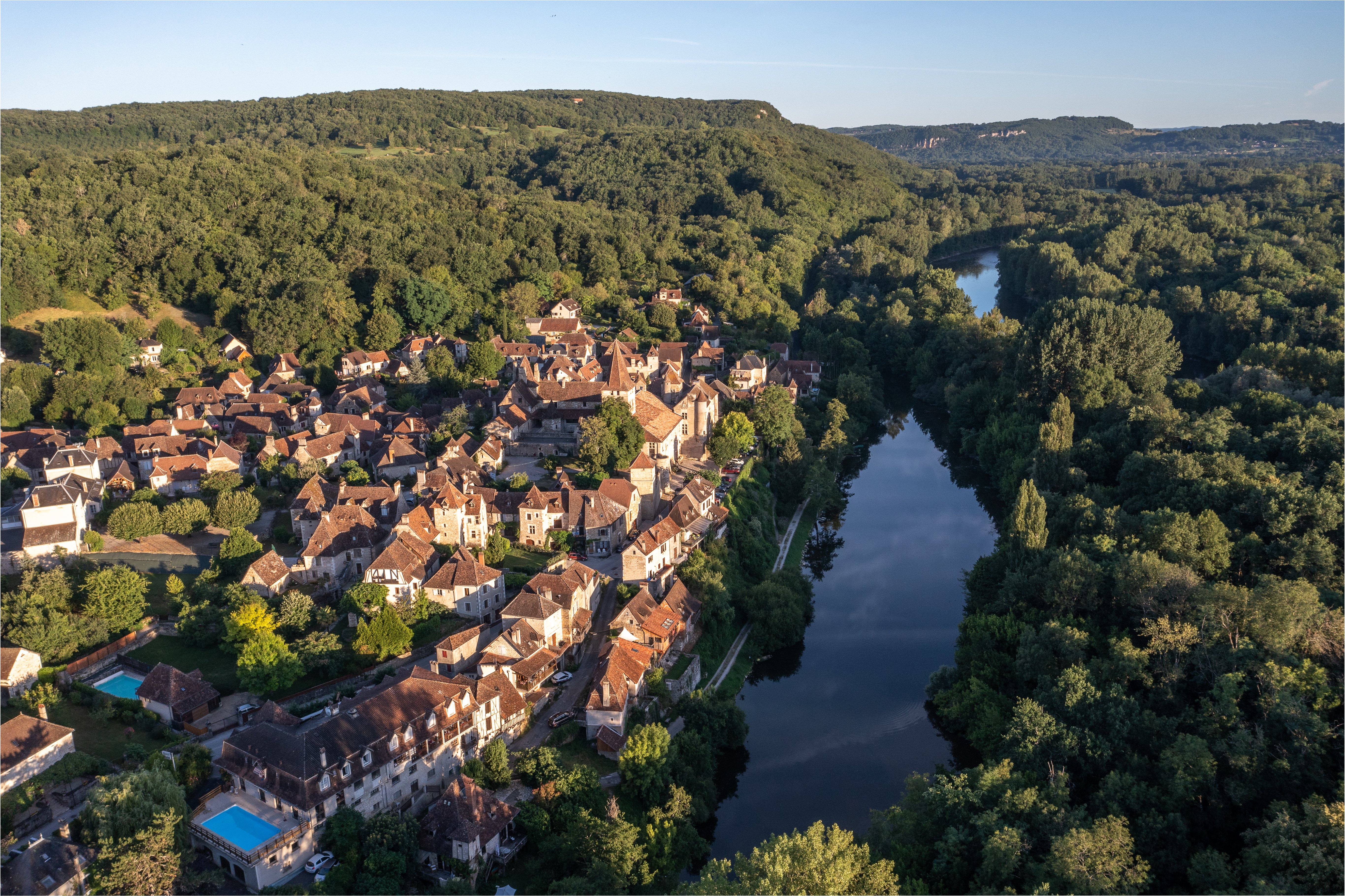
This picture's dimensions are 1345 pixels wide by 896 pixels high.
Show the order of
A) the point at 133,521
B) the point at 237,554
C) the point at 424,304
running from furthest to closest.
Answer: the point at 424,304, the point at 133,521, the point at 237,554

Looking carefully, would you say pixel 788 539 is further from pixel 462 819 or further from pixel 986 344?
pixel 986 344

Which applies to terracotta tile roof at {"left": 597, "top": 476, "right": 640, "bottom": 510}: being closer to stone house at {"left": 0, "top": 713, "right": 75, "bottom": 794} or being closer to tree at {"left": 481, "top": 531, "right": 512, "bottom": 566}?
tree at {"left": 481, "top": 531, "right": 512, "bottom": 566}

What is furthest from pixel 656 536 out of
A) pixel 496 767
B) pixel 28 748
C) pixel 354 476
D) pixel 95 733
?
pixel 28 748

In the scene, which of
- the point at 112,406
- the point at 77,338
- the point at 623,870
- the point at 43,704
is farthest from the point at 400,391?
the point at 623,870

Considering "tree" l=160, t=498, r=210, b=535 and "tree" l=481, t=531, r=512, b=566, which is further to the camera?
"tree" l=160, t=498, r=210, b=535

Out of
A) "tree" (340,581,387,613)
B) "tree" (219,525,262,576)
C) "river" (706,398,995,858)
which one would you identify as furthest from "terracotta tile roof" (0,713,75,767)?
"river" (706,398,995,858)

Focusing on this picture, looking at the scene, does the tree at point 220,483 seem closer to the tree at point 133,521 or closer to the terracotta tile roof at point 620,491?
the tree at point 133,521
